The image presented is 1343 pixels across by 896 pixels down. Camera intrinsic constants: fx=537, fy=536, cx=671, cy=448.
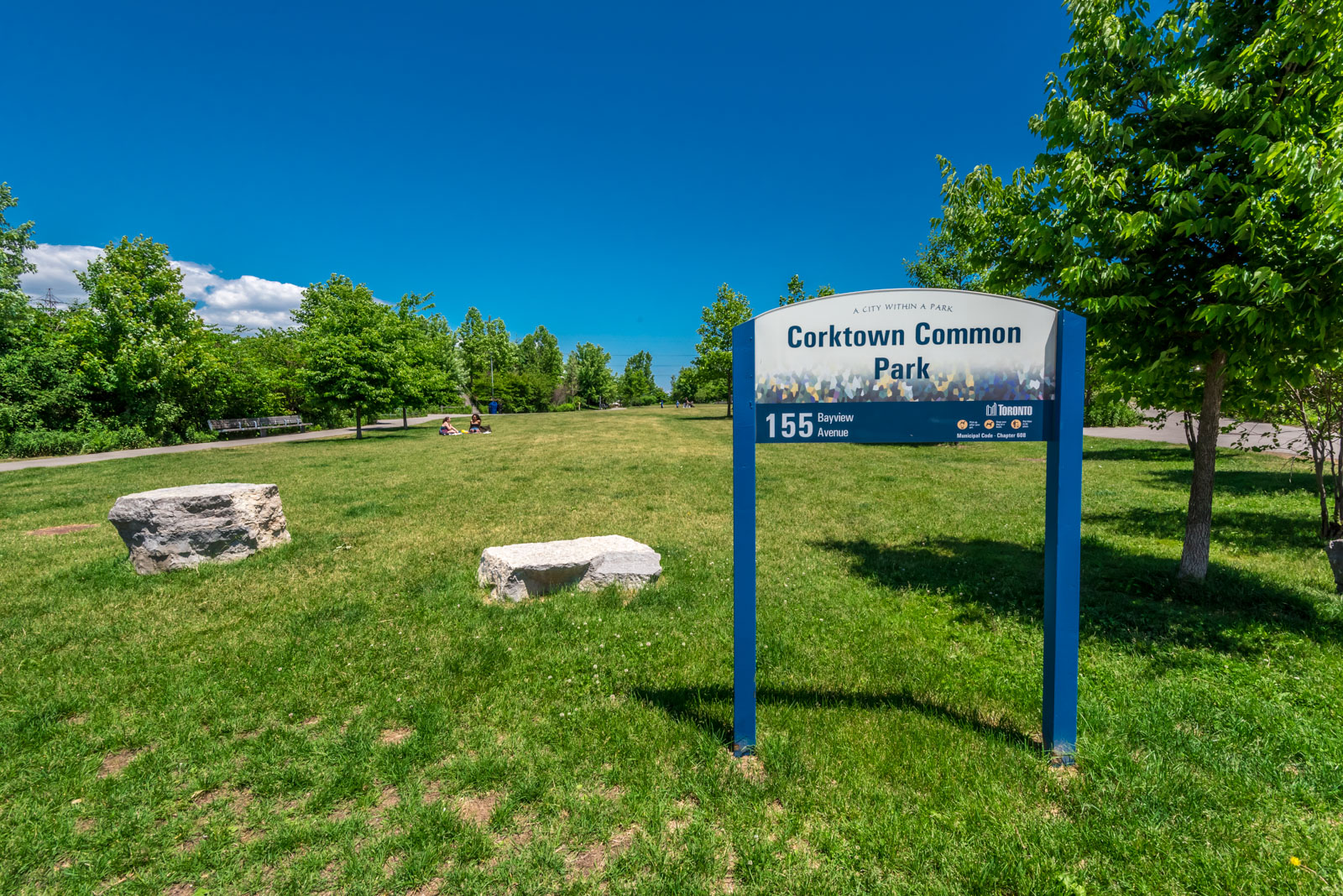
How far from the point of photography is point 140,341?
21406mm

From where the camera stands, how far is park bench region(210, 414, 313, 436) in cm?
2539

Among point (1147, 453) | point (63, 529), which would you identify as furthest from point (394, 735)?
point (1147, 453)

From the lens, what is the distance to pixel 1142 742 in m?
3.40

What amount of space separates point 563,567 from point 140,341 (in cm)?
2592

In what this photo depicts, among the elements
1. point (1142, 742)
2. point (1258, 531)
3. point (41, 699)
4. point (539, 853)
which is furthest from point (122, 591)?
point (1258, 531)

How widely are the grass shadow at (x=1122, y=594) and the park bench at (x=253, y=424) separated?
2950 centimetres

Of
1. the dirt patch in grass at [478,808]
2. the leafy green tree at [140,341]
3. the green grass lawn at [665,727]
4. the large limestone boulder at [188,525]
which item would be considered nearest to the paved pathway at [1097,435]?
the leafy green tree at [140,341]

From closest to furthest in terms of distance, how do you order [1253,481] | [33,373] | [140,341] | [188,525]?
[188,525] → [1253,481] → [33,373] → [140,341]

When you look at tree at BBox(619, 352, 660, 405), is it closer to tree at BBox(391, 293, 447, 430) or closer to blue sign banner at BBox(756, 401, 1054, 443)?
tree at BBox(391, 293, 447, 430)

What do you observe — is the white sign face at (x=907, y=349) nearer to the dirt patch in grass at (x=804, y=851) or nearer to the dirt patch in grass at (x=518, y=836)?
the dirt patch in grass at (x=804, y=851)

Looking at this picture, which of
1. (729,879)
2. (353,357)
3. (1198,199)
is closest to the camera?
(729,879)

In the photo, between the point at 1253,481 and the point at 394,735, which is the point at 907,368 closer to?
the point at 394,735

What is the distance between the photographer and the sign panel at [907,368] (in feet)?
9.84

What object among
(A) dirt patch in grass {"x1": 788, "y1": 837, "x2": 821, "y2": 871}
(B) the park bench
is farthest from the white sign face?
(B) the park bench
